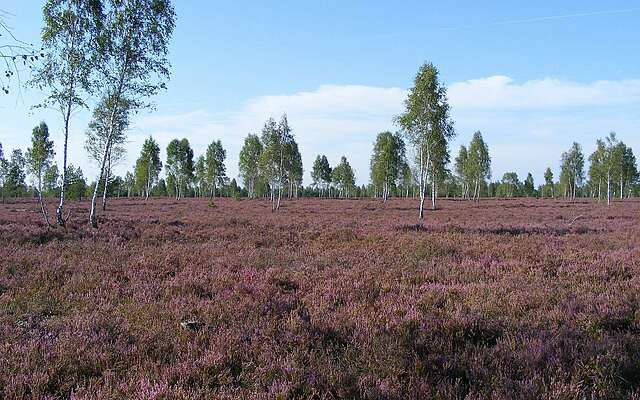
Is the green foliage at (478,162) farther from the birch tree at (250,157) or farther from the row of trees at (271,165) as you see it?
the birch tree at (250,157)

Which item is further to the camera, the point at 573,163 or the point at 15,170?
the point at 573,163

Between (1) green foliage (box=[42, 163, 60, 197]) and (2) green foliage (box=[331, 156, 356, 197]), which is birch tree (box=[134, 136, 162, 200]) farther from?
(2) green foliage (box=[331, 156, 356, 197])

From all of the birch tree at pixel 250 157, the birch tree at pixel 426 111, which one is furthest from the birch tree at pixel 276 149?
the birch tree at pixel 250 157

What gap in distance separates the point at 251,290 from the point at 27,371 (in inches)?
168

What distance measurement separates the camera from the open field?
4.25 meters

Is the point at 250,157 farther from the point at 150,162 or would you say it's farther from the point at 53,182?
the point at 53,182

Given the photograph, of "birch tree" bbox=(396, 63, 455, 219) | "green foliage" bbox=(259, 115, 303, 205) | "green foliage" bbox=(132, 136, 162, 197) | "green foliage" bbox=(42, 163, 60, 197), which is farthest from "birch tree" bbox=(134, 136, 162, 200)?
"birch tree" bbox=(396, 63, 455, 219)

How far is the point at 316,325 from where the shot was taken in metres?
6.05

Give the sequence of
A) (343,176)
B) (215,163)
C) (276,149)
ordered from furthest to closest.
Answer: (343,176), (215,163), (276,149)

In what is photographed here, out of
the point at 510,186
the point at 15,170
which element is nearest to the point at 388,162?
the point at 15,170

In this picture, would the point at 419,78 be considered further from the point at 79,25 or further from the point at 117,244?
the point at 117,244

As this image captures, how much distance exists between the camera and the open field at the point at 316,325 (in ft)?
14.0

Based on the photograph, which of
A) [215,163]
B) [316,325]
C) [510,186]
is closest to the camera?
[316,325]

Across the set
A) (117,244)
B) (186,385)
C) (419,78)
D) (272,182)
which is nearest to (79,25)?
(117,244)
